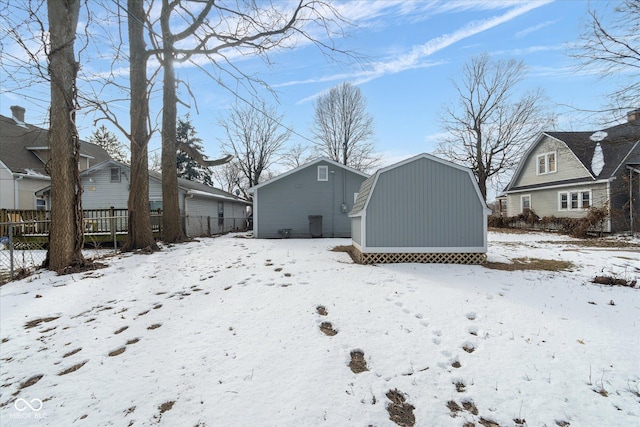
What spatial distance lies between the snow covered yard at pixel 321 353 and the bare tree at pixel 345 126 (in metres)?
22.4

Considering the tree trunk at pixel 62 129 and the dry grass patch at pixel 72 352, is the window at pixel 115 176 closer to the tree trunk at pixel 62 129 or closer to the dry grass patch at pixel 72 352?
the tree trunk at pixel 62 129

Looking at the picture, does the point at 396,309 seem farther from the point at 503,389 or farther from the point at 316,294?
the point at 503,389

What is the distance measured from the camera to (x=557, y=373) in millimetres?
2568

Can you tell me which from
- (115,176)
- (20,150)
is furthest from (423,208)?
(20,150)

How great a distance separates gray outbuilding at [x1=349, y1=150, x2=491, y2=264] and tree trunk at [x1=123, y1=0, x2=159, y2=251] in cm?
709

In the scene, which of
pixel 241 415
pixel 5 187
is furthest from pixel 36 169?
pixel 241 415

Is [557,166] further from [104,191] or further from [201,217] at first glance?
[104,191]

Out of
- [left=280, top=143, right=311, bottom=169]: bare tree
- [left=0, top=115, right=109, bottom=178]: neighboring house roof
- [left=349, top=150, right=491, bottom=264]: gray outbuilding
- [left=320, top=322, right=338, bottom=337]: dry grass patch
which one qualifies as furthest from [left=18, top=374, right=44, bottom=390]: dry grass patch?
[left=280, top=143, right=311, bottom=169]: bare tree

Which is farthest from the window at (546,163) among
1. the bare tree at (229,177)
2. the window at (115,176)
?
the bare tree at (229,177)

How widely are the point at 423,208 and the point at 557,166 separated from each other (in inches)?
590

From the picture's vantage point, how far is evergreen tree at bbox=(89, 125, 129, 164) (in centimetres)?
3447

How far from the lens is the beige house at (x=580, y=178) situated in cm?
1330

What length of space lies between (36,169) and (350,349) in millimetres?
21614

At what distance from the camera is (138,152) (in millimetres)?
9000
